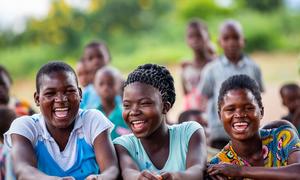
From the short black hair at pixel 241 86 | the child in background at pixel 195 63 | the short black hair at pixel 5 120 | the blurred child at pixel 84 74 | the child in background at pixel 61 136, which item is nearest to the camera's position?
the child in background at pixel 61 136

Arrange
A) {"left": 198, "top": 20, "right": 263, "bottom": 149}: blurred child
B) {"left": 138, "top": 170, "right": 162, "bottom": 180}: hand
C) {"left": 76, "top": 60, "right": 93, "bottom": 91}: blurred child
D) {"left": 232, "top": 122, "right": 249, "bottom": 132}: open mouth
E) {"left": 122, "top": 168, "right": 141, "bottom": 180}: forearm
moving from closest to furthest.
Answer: {"left": 138, "top": 170, "right": 162, "bottom": 180}: hand → {"left": 122, "top": 168, "right": 141, "bottom": 180}: forearm → {"left": 232, "top": 122, "right": 249, "bottom": 132}: open mouth → {"left": 198, "top": 20, "right": 263, "bottom": 149}: blurred child → {"left": 76, "top": 60, "right": 93, "bottom": 91}: blurred child

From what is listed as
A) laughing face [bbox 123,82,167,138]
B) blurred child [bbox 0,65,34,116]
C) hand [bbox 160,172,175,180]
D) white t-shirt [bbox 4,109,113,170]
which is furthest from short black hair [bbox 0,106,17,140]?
hand [bbox 160,172,175,180]

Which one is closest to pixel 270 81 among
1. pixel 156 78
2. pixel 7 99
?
pixel 7 99

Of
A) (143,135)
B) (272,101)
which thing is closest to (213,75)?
(143,135)

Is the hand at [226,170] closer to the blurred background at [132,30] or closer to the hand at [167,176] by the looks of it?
the hand at [167,176]

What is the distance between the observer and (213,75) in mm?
6031

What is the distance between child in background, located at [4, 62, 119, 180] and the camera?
344 cm

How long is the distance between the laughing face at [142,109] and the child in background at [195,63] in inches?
129

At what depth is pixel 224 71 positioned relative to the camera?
5965 mm

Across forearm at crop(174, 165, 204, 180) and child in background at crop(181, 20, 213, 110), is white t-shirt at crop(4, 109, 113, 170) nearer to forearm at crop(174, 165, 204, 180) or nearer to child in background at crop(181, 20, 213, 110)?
forearm at crop(174, 165, 204, 180)

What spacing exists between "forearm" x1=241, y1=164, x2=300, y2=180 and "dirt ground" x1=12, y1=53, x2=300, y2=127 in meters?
5.54

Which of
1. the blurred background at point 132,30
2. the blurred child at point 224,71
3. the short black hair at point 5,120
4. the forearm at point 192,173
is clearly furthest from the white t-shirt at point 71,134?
the blurred background at point 132,30

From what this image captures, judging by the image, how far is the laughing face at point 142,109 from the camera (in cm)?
345

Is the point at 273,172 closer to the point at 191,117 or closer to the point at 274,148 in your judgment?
the point at 274,148
